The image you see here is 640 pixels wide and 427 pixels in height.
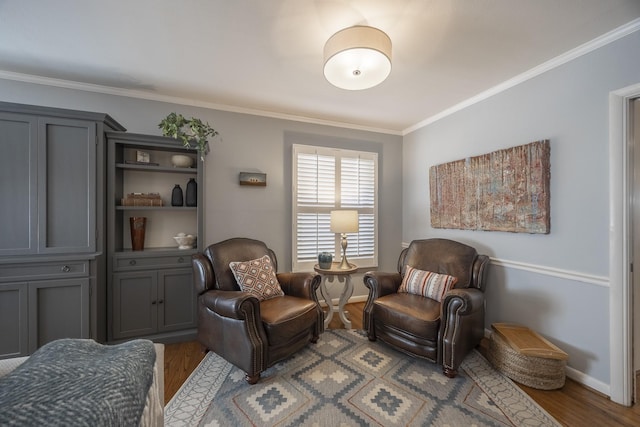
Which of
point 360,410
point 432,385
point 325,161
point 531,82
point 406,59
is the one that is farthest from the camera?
point 325,161

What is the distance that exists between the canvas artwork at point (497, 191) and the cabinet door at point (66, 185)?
3.57m

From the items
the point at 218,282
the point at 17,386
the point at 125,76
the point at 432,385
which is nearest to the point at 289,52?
the point at 125,76

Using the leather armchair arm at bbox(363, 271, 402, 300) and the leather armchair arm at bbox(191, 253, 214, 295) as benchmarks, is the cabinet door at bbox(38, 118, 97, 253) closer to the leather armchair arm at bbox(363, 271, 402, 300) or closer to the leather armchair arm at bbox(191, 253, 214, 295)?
the leather armchair arm at bbox(191, 253, 214, 295)

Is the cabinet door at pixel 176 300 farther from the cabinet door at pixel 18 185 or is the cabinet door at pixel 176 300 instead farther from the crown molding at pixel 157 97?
the crown molding at pixel 157 97

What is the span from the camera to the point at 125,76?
249 centimetres

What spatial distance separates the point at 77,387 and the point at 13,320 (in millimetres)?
2331

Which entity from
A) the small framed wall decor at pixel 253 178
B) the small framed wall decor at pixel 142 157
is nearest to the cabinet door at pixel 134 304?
the small framed wall decor at pixel 142 157

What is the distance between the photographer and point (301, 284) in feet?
8.86

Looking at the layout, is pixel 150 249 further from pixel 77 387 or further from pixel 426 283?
pixel 426 283

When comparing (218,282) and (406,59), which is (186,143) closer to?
(218,282)

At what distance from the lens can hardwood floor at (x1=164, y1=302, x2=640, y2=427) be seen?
1.68 m

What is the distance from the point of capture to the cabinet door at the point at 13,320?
6.81 feet

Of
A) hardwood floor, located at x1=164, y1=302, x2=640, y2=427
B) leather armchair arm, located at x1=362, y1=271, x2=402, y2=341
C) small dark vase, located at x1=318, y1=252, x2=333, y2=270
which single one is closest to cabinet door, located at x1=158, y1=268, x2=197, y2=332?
hardwood floor, located at x1=164, y1=302, x2=640, y2=427

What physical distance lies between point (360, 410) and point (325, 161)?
2.71 m
